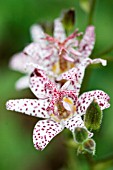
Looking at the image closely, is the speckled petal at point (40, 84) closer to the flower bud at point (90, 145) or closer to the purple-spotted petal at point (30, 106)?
the purple-spotted petal at point (30, 106)

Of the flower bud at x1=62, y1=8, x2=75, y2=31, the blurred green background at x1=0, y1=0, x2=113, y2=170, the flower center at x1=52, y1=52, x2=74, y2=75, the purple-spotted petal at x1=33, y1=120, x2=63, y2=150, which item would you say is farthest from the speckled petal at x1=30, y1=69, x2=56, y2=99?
the blurred green background at x1=0, y1=0, x2=113, y2=170

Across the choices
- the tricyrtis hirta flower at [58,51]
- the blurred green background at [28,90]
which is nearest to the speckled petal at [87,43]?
the tricyrtis hirta flower at [58,51]

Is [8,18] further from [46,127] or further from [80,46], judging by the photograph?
[46,127]

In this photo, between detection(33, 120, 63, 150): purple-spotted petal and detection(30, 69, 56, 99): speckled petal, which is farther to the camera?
detection(30, 69, 56, 99): speckled petal

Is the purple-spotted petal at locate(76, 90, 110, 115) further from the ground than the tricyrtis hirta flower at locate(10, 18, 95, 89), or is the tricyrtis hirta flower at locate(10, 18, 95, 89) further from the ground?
the tricyrtis hirta flower at locate(10, 18, 95, 89)

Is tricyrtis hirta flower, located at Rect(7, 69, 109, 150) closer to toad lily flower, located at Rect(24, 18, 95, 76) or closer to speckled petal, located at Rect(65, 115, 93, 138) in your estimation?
speckled petal, located at Rect(65, 115, 93, 138)

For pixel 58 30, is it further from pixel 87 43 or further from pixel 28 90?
pixel 28 90
